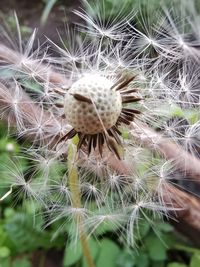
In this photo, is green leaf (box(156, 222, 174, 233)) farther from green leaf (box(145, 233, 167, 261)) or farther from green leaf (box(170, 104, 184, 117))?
green leaf (box(170, 104, 184, 117))

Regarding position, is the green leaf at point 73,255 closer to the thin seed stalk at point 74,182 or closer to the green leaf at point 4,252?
the green leaf at point 4,252

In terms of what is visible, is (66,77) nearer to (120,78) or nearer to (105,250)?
(120,78)

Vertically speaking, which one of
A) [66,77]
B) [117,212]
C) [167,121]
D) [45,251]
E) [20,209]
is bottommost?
[45,251]

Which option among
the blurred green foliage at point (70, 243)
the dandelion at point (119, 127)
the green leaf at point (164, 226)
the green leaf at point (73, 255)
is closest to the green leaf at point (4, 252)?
the blurred green foliage at point (70, 243)

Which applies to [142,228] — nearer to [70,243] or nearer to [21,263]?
[70,243]

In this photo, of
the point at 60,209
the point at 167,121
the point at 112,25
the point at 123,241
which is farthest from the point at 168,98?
the point at 123,241

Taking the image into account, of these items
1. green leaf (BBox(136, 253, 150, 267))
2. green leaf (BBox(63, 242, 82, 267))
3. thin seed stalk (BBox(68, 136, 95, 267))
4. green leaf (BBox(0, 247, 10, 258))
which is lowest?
green leaf (BBox(136, 253, 150, 267))

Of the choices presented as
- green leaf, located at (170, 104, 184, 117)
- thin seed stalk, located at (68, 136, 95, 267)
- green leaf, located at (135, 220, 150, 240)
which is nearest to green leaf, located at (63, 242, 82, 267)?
green leaf, located at (135, 220, 150, 240)
